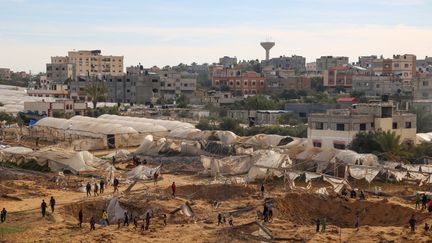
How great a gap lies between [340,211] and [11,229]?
475 inches

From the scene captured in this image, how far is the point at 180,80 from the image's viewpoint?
97062 mm

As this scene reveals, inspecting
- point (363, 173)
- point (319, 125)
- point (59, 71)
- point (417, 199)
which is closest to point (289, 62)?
point (59, 71)

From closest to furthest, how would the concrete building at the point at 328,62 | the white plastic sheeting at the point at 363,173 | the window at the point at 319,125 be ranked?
the white plastic sheeting at the point at 363,173
the window at the point at 319,125
the concrete building at the point at 328,62

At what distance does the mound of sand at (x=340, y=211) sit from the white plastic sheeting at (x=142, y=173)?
867 centimetres

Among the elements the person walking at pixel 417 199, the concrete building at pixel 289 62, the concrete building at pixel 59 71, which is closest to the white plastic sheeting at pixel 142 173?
the person walking at pixel 417 199

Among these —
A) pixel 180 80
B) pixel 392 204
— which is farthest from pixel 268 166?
pixel 180 80

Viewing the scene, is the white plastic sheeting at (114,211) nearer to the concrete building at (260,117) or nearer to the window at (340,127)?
the window at (340,127)

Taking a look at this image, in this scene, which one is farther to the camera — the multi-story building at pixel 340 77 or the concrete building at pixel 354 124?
the multi-story building at pixel 340 77

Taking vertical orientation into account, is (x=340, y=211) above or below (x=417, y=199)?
below

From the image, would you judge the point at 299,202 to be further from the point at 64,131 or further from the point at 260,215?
the point at 64,131

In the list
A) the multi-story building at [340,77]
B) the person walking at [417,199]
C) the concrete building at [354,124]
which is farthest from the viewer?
the multi-story building at [340,77]

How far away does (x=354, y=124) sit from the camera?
37.5 m

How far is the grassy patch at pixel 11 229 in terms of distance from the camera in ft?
67.5

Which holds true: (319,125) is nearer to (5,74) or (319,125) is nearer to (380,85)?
(380,85)
